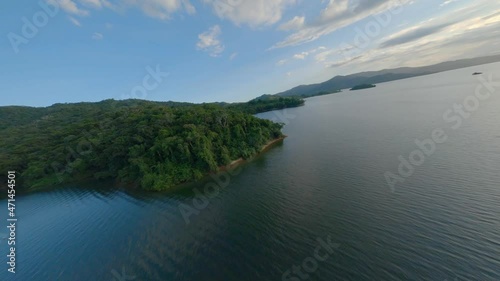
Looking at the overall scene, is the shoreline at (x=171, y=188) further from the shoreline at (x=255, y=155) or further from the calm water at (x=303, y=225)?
the calm water at (x=303, y=225)

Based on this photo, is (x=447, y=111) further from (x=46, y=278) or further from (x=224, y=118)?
(x=46, y=278)

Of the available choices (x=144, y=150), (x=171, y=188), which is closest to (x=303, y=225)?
(x=171, y=188)

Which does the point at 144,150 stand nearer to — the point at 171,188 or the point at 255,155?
the point at 171,188

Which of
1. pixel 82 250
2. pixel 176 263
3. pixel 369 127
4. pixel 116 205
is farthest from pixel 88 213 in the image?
pixel 369 127

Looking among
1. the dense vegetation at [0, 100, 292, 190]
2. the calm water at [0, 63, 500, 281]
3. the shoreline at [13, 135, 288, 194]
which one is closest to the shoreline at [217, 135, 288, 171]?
the shoreline at [13, 135, 288, 194]

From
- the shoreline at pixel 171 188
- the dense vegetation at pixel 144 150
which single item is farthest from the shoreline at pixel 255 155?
the dense vegetation at pixel 144 150

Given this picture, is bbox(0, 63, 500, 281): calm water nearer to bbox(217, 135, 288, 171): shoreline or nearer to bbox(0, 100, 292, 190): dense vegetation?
bbox(0, 100, 292, 190): dense vegetation
